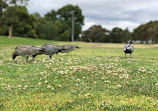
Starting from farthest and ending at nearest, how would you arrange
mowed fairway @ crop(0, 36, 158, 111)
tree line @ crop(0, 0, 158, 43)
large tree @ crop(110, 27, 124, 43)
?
large tree @ crop(110, 27, 124, 43) < tree line @ crop(0, 0, 158, 43) < mowed fairway @ crop(0, 36, 158, 111)

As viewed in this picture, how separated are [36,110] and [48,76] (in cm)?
432

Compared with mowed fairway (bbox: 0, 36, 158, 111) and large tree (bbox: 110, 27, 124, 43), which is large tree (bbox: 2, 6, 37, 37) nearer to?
large tree (bbox: 110, 27, 124, 43)

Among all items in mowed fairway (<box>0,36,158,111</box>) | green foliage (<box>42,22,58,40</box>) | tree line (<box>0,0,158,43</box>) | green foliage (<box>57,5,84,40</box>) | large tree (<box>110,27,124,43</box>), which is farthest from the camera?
large tree (<box>110,27,124,43</box>)

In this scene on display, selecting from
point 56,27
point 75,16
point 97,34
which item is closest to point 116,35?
point 97,34

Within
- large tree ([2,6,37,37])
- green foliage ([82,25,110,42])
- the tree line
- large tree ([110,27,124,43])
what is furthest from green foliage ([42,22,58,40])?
large tree ([110,27,124,43])

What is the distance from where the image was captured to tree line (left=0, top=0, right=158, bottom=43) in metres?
74.1

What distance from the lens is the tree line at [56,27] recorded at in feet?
243

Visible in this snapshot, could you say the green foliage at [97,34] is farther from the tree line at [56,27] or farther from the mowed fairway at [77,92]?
the mowed fairway at [77,92]

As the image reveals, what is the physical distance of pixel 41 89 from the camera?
8328 mm

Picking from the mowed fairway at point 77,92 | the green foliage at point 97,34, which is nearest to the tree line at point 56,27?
the green foliage at point 97,34

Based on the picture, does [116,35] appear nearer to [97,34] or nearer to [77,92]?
[97,34]

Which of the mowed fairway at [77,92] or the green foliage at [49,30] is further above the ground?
the green foliage at [49,30]

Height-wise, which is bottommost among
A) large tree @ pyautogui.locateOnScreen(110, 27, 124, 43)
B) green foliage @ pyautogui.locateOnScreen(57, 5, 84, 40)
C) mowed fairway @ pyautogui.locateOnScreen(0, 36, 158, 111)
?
mowed fairway @ pyautogui.locateOnScreen(0, 36, 158, 111)

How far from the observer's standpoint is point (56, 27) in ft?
326
